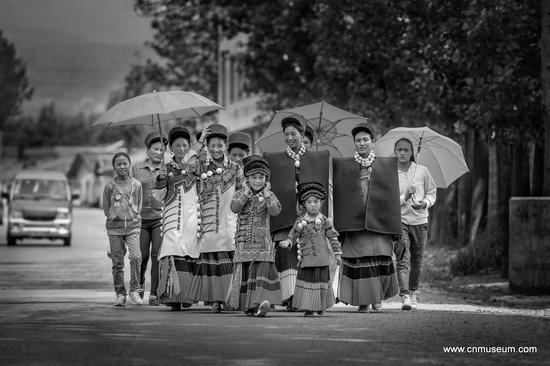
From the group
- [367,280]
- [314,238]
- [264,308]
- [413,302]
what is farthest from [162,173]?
[413,302]

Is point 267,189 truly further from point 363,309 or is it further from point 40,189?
point 40,189

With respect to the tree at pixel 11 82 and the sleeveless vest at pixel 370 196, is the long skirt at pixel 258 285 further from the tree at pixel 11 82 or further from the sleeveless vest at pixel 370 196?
the tree at pixel 11 82

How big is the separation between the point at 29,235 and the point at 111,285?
1506 cm

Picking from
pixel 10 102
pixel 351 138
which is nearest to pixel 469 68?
pixel 351 138

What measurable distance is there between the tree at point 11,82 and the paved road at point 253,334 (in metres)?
136

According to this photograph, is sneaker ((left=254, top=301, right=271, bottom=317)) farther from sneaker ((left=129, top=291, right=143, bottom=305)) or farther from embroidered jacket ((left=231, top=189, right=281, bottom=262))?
sneaker ((left=129, top=291, right=143, bottom=305))

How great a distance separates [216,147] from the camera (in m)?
15.5

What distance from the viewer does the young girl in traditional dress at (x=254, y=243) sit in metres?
14.8

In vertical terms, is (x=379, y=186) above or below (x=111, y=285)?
above

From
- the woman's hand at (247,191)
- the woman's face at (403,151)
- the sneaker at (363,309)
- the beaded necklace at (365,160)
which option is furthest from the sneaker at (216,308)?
the woman's face at (403,151)

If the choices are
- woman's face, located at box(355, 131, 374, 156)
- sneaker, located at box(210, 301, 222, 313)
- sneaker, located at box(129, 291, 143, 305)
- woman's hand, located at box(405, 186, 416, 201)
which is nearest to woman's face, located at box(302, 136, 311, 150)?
woman's face, located at box(355, 131, 374, 156)

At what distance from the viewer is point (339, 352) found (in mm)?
11453

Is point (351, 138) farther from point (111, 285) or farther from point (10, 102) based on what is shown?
point (10, 102)

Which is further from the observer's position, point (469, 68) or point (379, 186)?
point (469, 68)
